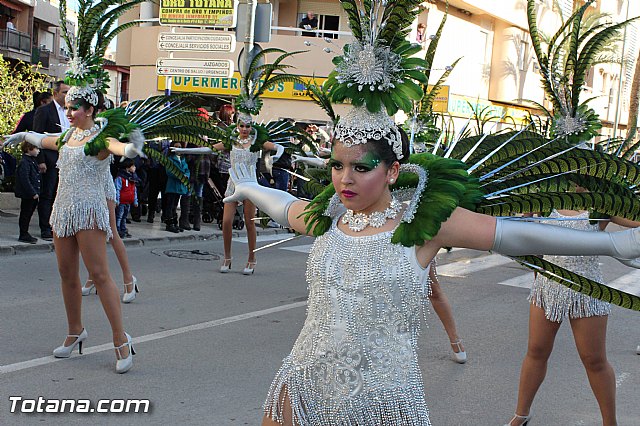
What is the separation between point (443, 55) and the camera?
1155 inches

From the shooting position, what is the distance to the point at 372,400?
2941mm

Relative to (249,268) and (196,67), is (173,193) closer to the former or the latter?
(196,67)

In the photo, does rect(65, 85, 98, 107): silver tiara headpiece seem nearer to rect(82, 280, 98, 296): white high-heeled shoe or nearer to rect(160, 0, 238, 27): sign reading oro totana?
rect(82, 280, 98, 296): white high-heeled shoe

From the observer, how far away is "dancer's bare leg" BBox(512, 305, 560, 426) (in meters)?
4.79

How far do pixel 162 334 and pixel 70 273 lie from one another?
1408mm

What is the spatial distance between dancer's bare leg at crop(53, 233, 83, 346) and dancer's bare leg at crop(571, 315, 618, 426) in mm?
3504

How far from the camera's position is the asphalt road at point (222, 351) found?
526cm

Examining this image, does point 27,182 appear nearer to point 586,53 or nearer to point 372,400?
point 586,53

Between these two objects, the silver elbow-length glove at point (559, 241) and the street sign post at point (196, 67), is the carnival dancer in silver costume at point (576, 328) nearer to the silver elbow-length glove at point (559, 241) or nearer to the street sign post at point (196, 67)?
the silver elbow-length glove at point (559, 241)

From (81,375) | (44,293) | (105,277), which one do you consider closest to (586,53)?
(105,277)

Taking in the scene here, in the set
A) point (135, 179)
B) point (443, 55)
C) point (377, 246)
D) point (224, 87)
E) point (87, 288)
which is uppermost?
point (443, 55)

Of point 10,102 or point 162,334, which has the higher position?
point 10,102

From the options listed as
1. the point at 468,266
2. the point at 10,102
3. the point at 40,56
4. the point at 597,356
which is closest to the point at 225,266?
the point at 468,266

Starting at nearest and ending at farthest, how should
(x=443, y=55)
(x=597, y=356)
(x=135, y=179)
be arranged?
(x=597, y=356)
(x=135, y=179)
(x=443, y=55)
